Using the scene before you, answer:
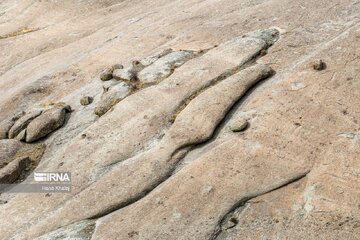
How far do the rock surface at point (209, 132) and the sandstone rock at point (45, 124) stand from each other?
20.3 inches

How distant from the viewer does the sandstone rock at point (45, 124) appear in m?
25.0

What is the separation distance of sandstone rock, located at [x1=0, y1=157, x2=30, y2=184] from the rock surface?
69cm

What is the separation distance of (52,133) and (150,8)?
53.8 ft

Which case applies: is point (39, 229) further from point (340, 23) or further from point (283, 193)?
point (340, 23)

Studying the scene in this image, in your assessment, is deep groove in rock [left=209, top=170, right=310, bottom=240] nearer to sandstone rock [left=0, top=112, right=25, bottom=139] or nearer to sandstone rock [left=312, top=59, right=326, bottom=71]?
sandstone rock [left=312, top=59, right=326, bottom=71]

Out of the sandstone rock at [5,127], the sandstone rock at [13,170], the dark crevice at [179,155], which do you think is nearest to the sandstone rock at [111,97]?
the dark crevice at [179,155]

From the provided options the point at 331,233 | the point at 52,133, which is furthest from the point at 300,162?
the point at 52,133

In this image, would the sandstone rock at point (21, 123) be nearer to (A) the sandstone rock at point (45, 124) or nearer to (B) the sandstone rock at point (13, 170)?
(A) the sandstone rock at point (45, 124)

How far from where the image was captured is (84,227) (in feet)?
62.3

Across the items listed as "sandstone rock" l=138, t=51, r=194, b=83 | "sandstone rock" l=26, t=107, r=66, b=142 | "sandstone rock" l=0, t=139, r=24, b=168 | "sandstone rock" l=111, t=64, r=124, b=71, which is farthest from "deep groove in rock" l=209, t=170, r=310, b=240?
"sandstone rock" l=111, t=64, r=124, b=71

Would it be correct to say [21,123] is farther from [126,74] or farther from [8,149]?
[126,74]

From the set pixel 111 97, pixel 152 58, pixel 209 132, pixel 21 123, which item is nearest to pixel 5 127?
pixel 21 123

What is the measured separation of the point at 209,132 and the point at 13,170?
8677mm

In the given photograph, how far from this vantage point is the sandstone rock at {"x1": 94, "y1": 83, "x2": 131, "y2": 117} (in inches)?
994
